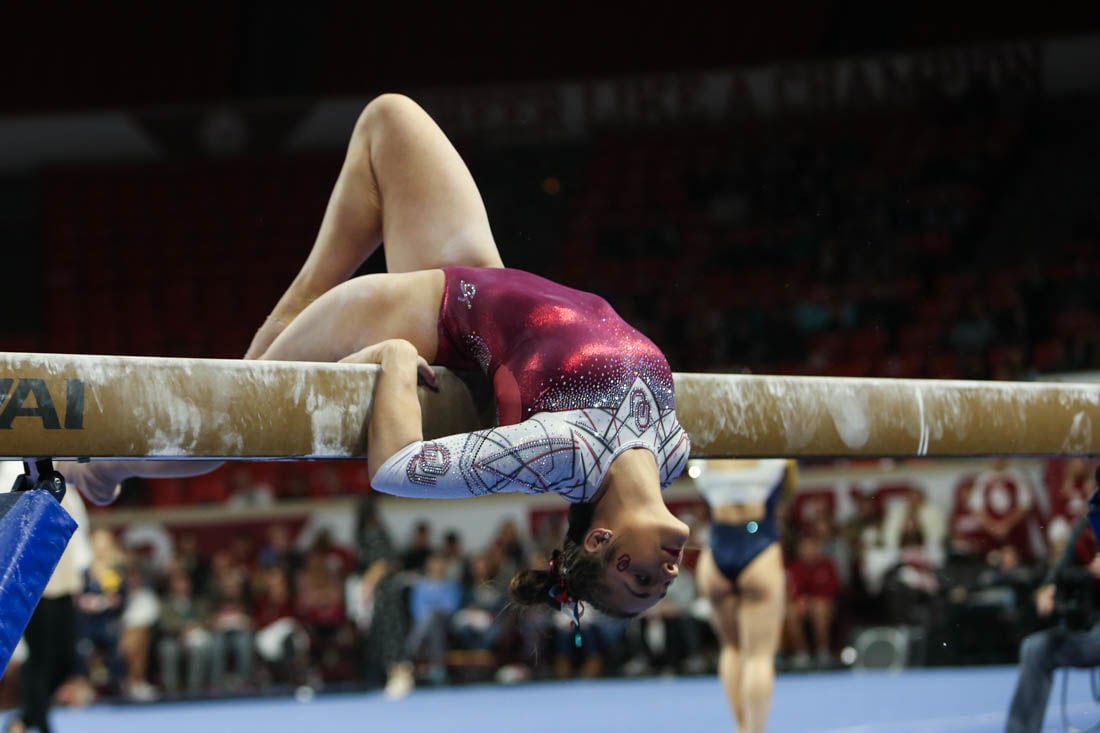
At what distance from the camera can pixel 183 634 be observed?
951 centimetres

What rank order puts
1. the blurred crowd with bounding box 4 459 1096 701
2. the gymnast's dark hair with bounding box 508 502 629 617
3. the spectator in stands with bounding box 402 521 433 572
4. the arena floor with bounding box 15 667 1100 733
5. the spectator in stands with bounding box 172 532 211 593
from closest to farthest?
the gymnast's dark hair with bounding box 508 502 629 617
the arena floor with bounding box 15 667 1100 733
the blurred crowd with bounding box 4 459 1096 701
the spectator in stands with bounding box 402 521 433 572
the spectator in stands with bounding box 172 532 211 593

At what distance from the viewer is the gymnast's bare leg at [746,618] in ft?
16.3

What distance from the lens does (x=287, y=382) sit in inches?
102

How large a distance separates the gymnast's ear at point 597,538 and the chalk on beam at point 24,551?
106 cm

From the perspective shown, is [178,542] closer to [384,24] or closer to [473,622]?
[473,622]

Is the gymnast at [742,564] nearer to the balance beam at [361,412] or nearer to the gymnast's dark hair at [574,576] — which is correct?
the balance beam at [361,412]

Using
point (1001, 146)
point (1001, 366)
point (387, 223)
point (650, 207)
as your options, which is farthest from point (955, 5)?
point (387, 223)

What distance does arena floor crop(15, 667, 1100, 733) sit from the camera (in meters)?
6.18

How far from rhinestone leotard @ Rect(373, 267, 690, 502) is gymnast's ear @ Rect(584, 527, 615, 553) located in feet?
0.27

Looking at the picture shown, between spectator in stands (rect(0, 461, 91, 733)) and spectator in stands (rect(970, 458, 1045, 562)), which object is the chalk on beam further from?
spectator in stands (rect(970, 458, 1045, 562))

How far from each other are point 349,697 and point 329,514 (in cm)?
156

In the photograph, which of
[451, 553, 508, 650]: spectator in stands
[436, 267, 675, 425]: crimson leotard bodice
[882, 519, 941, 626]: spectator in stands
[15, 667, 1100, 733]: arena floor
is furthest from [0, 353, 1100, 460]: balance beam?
[451, 553, 508, 650]: spectator in stands

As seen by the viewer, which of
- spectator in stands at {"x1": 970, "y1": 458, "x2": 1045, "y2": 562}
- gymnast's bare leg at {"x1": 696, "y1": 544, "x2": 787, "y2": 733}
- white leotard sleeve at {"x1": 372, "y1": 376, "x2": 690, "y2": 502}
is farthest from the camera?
spectator in stands at {"x1": 970, "y1": 458, "x2": 1045, "y2": 562}

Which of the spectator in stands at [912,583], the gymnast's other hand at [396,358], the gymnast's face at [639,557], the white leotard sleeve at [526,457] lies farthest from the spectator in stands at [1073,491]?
the gymnast's other hand at [396,358]
